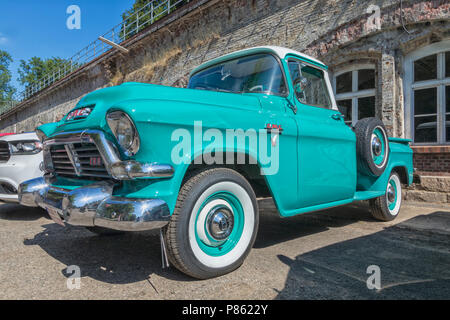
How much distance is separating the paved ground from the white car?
50 cm

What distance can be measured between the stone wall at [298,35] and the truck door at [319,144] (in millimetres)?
3804

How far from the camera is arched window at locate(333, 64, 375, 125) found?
7.69 m

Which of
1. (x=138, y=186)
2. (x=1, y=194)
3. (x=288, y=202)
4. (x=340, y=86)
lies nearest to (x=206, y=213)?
(x=138, y=186)

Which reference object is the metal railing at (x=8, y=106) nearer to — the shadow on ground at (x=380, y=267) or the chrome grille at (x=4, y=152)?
the chrome grille at (x=4, y=152)

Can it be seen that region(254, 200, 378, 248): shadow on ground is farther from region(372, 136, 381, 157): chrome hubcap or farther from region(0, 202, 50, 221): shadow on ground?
region(0, 202, 50, 221): shadow on ground

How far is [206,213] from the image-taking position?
2518 mm

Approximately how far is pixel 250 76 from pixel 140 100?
1459 millimetres

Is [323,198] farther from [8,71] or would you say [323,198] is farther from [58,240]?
[8,71]

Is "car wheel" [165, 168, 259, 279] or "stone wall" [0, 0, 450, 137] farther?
"stone wall" [0, 0, 450, 137]

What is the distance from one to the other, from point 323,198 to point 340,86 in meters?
5.53

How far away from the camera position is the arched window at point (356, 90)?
7.69 meters

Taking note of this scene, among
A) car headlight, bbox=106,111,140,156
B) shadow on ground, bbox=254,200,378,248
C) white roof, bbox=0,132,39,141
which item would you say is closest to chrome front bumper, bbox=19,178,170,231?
car headlight, bbox=106,111,140,156

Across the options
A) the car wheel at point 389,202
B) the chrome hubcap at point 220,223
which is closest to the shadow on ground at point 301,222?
the car wheel at point 389,202

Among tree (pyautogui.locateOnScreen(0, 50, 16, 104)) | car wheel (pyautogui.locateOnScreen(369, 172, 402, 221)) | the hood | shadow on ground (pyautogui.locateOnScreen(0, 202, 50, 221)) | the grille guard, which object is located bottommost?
shadow on ground (pyautogui.locateOnScreen(0, 202, 50, 221))
